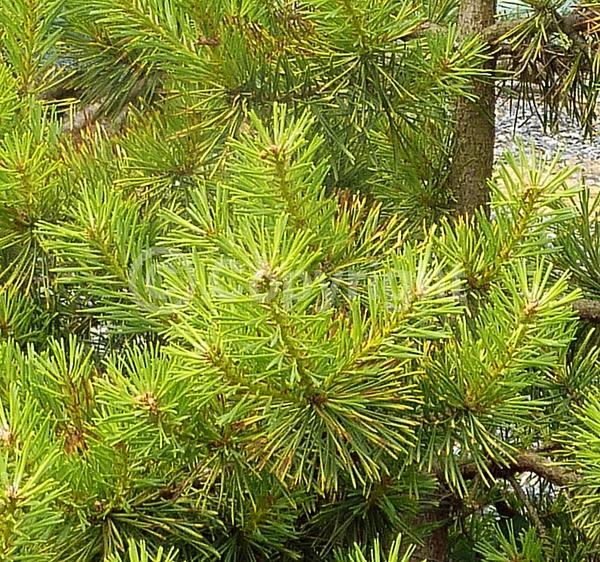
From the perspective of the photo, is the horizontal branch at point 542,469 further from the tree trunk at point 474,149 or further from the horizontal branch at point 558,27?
the horizontal branch at point 558,27

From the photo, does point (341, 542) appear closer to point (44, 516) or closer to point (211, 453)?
point (211, 453)

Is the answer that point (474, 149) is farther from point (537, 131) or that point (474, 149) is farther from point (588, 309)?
point (537, 131)

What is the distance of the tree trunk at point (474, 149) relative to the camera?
0.85 m

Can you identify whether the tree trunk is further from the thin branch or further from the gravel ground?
the thin branch

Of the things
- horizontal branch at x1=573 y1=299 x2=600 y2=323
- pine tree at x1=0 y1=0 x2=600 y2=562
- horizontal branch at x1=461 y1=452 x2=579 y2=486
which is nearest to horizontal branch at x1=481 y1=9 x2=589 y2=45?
pine tree at x1=0 y1=0 x2=600 y2=562

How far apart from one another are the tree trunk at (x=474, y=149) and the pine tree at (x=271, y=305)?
19 mm

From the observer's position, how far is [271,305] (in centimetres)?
49

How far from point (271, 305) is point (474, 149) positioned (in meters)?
0.44

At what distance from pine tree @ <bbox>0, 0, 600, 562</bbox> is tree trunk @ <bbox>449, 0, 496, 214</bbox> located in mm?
19

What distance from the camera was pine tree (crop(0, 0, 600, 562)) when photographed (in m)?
0.53

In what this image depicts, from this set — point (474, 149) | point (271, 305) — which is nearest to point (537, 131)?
point (474, 149)

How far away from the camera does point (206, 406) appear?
59 cm

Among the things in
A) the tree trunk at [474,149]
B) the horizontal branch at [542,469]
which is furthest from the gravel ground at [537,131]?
the horizontal branch at [542,469]

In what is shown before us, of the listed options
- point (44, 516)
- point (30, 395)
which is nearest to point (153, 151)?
point (30, 395)
